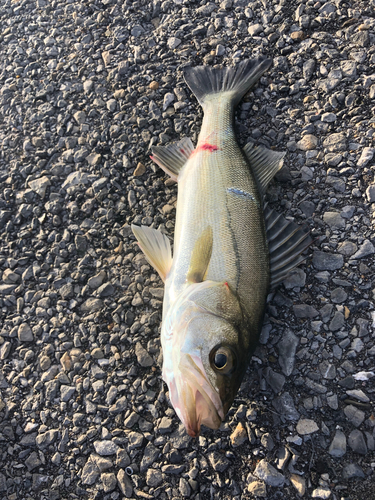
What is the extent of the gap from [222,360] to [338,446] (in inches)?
46.6

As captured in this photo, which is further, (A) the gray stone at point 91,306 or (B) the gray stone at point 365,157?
(B) the gray stone at point 365,157

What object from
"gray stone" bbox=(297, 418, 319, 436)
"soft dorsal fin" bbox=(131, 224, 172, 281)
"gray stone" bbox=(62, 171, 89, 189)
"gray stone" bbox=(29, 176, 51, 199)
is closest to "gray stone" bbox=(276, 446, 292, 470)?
"gray stone" bbox=(297, 418, 319, 436)

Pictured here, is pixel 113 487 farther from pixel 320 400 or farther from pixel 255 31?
pixel 255 31

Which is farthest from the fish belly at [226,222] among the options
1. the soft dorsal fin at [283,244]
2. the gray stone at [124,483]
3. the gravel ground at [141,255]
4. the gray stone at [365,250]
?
the gray stone at [124,483]

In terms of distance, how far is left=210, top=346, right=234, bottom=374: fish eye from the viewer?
216 centimetres

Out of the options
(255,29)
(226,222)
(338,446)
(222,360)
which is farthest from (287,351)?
(255,29)

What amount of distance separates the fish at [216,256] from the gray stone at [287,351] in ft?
1.44

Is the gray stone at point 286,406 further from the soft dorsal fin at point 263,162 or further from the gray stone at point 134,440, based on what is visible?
the soft dorsal fin at point 263,162

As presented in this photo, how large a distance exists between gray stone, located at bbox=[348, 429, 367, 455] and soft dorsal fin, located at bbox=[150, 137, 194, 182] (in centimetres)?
259

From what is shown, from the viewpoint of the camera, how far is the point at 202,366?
215 cm

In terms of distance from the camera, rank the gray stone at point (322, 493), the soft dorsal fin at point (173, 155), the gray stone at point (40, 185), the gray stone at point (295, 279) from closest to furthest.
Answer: the gray stone at point (322, 493)
the gray stone at point (295, 279)
the soft dorsal fin at point (173, 155)
the gray stone at point (40, 185)

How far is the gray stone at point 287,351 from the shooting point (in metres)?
2.73

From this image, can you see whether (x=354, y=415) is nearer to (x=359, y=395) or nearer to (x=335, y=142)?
(x=359, y=395)

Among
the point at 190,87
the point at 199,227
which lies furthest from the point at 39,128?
the point at 199,227
